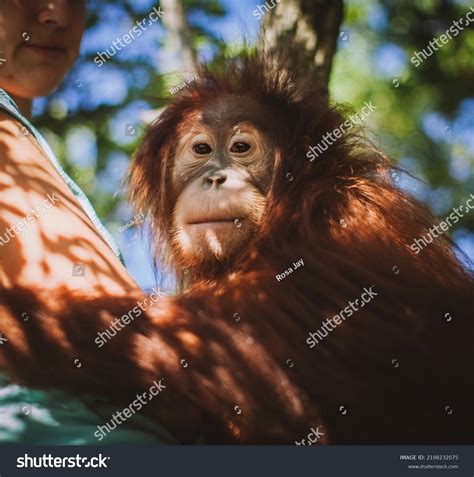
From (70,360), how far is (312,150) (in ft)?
4.60

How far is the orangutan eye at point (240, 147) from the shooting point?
3.23m

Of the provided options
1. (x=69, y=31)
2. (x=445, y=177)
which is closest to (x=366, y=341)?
(x=69, y=31)

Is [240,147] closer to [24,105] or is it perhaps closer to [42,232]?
[24,105]

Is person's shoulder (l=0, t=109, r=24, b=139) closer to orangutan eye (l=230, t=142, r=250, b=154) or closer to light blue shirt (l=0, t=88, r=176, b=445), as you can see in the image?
light blue shirt (l=0, t=88, r=176, b=445)

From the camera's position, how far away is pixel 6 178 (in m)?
2.05

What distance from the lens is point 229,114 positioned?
3.40 m

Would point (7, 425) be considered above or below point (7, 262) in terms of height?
below

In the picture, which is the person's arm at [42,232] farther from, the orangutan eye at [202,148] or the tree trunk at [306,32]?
the tree trunk at [306,32]

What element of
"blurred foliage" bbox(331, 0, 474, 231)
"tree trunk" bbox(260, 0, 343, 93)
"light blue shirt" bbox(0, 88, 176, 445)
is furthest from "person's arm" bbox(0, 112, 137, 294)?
"blurred foliage" bbox(331, 0, 474, 231)

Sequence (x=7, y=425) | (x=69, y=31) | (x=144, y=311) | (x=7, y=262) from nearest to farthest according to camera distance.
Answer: (x=7, y=425) < (x=7, y=262) < (x=144, y=311) < (x=69, y=31)

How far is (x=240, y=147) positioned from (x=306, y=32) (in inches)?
22.9

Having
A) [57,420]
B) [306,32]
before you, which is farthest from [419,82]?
[57,420]

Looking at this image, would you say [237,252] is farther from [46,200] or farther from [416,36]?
[416,36]

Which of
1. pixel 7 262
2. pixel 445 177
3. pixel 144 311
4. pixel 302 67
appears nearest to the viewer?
pixel 7 262
